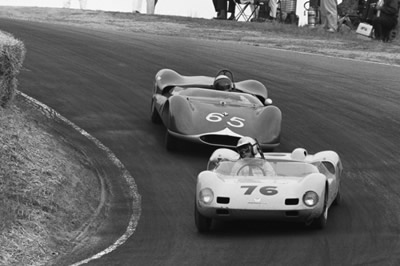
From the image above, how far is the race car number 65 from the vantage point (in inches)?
624

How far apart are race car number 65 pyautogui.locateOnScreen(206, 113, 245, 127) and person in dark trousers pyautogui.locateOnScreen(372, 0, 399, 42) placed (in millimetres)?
13459

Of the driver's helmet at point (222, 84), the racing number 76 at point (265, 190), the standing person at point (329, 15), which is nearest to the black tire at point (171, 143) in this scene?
the driver's helmet at point (222, 84)

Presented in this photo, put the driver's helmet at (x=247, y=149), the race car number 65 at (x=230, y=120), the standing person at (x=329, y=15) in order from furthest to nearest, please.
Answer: the standing person at (x=329, y=15), the race car number 65 at (x=230, y=120), the driver's helmet at (x=247, y=149)

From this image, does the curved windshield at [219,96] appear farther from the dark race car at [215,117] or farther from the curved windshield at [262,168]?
the curved windshield at [262,168]

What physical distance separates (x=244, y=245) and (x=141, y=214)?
1.99m

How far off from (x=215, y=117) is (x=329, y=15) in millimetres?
15648

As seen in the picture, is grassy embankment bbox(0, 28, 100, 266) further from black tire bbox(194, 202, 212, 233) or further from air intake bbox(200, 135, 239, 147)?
air intake bbox(200, 135, 239, 147)

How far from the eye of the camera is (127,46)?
24.7 meters

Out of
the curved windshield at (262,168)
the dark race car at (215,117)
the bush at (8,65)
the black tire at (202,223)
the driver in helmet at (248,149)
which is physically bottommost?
the black tire at (202,223)

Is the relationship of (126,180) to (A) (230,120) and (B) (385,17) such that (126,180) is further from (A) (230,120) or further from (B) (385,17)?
(B) (385,17)

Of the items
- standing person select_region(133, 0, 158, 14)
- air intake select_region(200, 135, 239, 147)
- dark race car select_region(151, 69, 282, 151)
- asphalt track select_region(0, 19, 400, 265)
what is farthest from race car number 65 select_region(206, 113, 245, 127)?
standing person select_region(133, 0, 158, 14)

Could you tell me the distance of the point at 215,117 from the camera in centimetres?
1600

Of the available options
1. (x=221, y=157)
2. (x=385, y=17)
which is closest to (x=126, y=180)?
(x=221, y=157)

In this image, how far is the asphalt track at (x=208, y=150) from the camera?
1112cm
